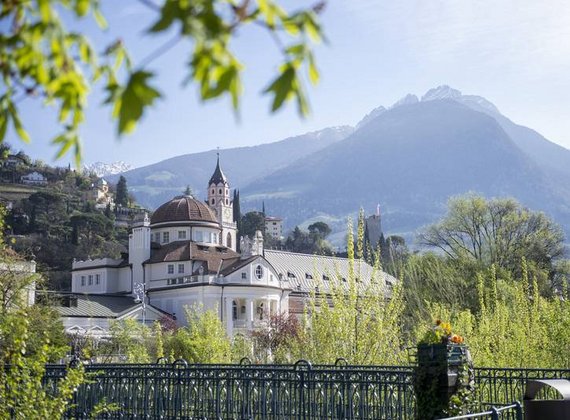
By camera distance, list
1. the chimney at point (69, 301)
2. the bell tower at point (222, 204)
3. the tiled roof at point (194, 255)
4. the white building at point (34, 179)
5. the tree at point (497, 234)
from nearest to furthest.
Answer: the tree at point (497, 234)
the chimney at point (69, 301)
the tiled roof at point (194, 255)
the bell tower at point (222, 204)
the white building at point (34, 179)

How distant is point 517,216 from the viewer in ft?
192

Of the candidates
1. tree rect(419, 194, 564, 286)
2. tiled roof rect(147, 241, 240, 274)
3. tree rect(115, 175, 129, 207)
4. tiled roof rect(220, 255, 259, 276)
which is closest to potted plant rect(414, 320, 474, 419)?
tree rect(419, 194, 564, 286)

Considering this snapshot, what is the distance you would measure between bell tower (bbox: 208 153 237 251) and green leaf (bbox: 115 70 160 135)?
369ft

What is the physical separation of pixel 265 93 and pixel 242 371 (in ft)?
39.6

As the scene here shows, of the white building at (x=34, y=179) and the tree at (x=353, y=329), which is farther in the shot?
the white building at (x=34, y=179)

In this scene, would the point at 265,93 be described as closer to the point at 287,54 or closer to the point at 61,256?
the point at 287,54

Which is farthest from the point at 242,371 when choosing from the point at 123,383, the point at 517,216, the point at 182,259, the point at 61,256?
the point at 61,256

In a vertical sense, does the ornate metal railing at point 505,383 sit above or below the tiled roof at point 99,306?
below

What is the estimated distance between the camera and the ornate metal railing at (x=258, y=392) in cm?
1285

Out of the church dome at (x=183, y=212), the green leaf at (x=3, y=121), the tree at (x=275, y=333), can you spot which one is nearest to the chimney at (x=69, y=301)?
the tree at (x=275, y=333)

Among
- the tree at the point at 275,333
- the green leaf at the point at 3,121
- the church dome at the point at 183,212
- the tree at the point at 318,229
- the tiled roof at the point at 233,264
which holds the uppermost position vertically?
the tree at the point at 318,229

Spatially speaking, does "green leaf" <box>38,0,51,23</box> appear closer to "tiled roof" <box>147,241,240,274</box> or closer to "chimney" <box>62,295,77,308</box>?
"chimney" <box>62,295,77,308</box>

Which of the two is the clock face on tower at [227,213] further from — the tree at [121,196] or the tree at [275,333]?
the tree at [275,333]

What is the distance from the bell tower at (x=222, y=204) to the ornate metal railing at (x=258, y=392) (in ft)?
326
